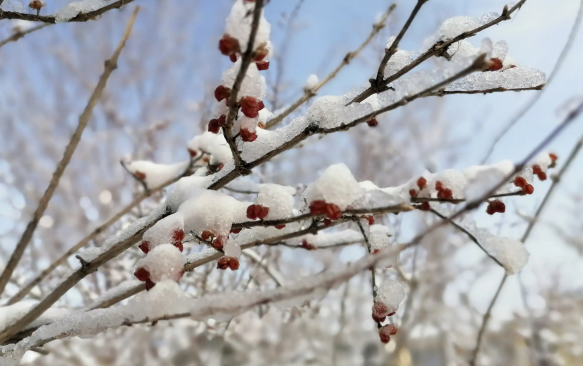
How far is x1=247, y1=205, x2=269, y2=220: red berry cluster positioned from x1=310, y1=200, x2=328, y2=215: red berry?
208 millimetres

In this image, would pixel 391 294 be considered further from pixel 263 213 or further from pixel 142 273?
pixel 142 273

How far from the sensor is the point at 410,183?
1281 millimetres

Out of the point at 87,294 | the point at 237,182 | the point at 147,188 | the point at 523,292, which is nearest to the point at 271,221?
the point at 237,182

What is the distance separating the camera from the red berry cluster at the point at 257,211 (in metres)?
1.06

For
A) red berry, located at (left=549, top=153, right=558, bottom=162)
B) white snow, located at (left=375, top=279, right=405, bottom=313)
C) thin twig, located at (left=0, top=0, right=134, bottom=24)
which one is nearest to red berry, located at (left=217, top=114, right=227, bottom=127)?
thin twig, located at (left=0, top=0, right=134, bottom=24)

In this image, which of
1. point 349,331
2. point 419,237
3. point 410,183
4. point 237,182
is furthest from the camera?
point 349,331

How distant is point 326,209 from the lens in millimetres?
872

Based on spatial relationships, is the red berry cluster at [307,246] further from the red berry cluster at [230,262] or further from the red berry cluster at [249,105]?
the red berry cluster at [249,105]

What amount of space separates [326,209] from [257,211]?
0.81ft

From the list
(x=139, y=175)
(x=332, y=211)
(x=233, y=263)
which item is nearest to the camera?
(x=332, y=211)

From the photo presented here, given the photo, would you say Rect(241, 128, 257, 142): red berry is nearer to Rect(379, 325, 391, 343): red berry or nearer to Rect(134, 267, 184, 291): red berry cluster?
Rect(134, 267, 184, 291): red berry cluster

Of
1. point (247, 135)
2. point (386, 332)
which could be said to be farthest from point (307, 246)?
point (247, 135)

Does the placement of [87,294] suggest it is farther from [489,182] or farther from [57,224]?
[489,182]

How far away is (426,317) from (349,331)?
1.92 metres
